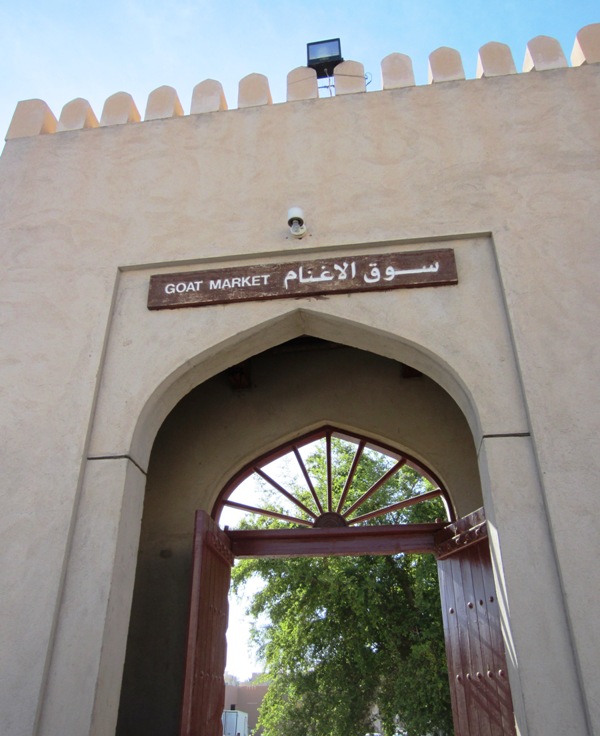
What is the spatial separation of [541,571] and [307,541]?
246 centimetres

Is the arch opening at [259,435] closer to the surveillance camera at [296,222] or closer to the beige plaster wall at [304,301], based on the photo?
the beige plaster wall at [304,301]

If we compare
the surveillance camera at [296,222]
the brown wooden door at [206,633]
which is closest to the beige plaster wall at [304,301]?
the surveillance camera at [296,222]

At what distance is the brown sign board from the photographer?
418 centimetres

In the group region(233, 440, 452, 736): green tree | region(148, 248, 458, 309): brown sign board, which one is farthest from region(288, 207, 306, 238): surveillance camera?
region(233, 440, 452, 736): green tree

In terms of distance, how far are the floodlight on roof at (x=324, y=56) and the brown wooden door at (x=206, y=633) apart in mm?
4309

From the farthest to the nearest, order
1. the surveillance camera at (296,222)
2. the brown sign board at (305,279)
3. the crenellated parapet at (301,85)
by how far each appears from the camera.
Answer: the crenellated parapet at (301,85)
the surveillance camera at (296,222)
the brown sign board at (305,279)

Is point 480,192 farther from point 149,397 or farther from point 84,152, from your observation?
point 84,152

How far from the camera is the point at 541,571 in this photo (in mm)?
3109

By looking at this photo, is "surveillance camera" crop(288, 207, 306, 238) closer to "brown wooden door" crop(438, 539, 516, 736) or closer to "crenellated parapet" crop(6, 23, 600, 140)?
"crenellated parapet" crop(6, 23, 600, 140)

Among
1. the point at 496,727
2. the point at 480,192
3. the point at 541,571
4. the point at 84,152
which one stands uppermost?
the point at 84,152

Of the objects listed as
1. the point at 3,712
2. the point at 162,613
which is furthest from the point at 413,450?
the point at 3,712

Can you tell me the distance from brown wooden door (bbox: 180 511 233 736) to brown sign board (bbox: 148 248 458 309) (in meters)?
1.48

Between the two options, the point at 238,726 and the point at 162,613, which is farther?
the point at 238,726

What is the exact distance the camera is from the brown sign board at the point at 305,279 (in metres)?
4.18
